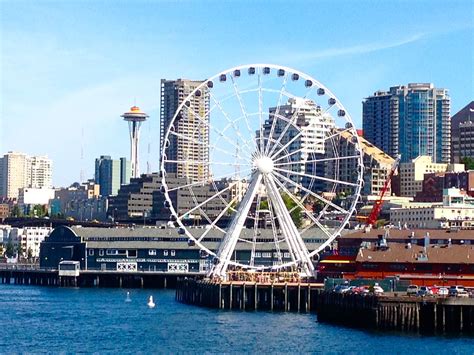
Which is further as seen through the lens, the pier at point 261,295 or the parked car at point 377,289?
the pier at point 261,295

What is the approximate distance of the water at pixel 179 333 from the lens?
3083 inches

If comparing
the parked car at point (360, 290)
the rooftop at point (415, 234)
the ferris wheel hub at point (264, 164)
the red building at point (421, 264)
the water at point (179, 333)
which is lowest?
the water at point (179, 333)

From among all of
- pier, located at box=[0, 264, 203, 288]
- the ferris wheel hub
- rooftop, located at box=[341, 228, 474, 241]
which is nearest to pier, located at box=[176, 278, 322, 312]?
the ferris wheel hub

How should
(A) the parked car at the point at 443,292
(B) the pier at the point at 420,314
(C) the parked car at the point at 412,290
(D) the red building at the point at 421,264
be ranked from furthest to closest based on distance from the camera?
(D) the red building at the point at 421,264 < (C) the parked car at the point at 412,290 < (A) the parked car at the point at 443,292 < (B) the pier at the point at 420,314

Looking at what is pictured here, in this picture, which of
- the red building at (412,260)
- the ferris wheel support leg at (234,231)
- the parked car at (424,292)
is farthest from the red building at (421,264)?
the parked car at (424,292)

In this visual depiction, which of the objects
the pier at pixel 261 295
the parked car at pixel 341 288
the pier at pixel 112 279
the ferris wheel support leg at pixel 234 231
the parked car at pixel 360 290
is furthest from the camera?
the pier at pixel 112 279

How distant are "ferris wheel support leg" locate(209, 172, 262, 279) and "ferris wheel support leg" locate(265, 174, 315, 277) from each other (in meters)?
1.09

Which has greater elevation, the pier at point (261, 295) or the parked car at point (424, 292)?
the parked car at point (424, 292)

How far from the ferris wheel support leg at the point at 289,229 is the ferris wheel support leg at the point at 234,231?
1086mm

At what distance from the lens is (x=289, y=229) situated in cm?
11212

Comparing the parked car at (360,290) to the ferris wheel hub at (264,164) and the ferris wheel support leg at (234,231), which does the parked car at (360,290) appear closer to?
the ferris wheel hub at (264,164)

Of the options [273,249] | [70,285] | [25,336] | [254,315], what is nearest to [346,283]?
[254,315]

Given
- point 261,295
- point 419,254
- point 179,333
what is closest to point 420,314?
point 179,333

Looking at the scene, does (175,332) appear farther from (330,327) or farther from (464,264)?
(464,264)
